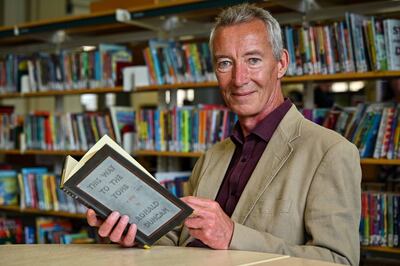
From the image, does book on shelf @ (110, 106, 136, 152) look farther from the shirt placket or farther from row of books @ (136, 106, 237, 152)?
the shirt placket

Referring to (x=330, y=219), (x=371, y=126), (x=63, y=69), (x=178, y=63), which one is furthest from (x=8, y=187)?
A: (x=330, y=219)

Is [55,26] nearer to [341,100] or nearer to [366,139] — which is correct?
[341,100]

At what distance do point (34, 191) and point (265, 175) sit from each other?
3.20 meters

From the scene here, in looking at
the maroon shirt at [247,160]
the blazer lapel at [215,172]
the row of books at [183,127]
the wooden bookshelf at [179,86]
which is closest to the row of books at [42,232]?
the row of books at [183,127]

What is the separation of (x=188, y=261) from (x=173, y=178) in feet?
7.68

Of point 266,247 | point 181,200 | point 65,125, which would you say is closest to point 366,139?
point 266,247

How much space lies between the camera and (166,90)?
4031 millimetres

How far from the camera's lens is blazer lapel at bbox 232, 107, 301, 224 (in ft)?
6.22

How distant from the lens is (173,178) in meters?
3.85

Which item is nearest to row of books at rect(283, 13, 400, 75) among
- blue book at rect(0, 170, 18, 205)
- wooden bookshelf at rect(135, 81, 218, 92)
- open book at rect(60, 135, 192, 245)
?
wooden bookshelf at rect(135, 81, 218, 92)

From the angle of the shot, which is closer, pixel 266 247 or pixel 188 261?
pixel 188 261

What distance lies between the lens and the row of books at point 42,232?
438 cm

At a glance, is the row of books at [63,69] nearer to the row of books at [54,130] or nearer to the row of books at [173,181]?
the row of books at [54,130]

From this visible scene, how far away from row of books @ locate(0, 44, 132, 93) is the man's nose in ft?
7.64
